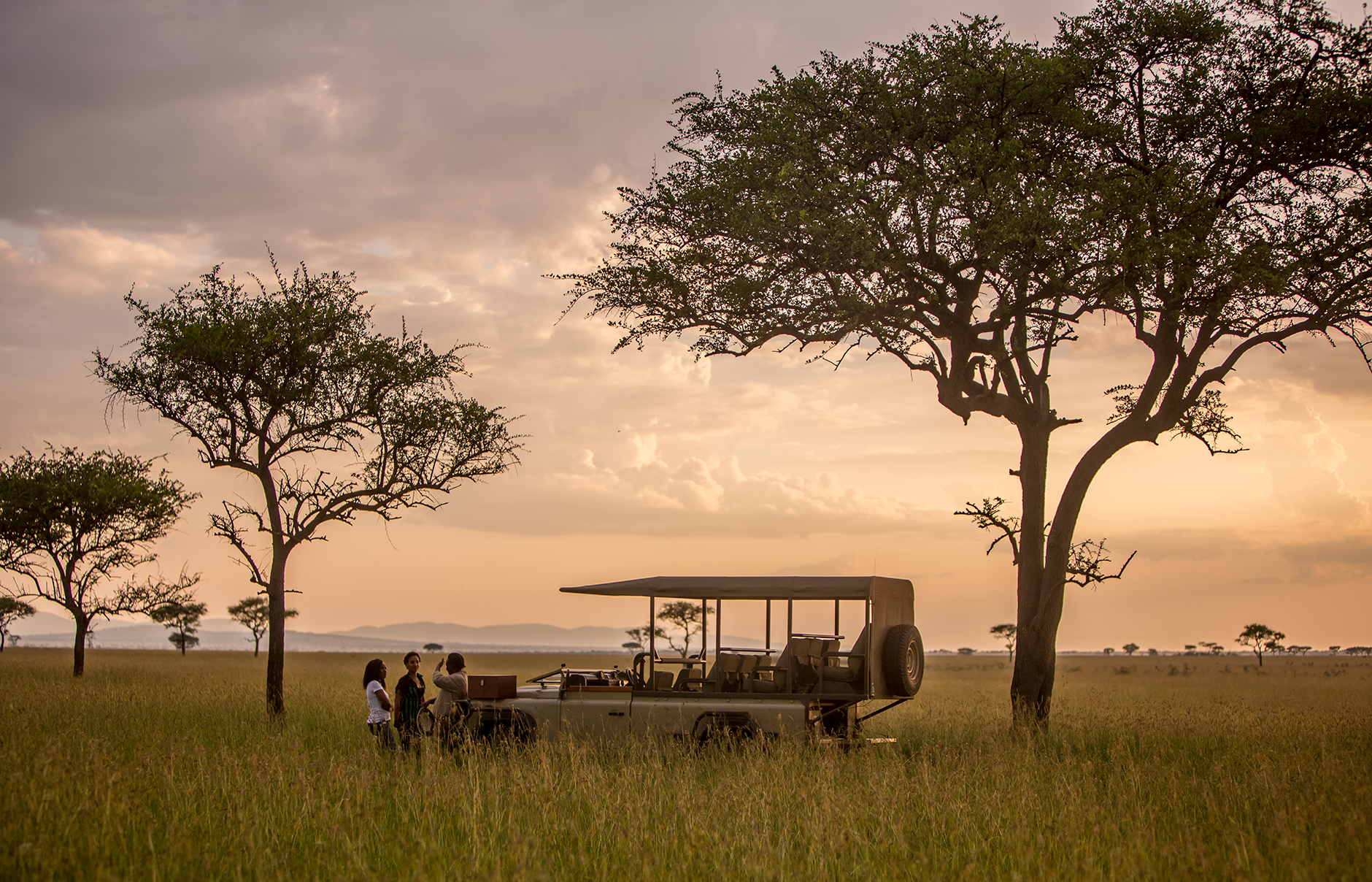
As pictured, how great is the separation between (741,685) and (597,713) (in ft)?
6.10

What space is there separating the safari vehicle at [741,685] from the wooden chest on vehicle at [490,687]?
0.01m

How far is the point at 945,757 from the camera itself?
12312 millimetres

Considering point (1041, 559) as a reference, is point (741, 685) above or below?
below

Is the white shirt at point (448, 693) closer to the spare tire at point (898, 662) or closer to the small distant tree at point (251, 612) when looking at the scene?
the spare tire at point (898, 662)

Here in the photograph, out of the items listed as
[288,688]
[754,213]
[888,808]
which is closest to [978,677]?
[288,688]

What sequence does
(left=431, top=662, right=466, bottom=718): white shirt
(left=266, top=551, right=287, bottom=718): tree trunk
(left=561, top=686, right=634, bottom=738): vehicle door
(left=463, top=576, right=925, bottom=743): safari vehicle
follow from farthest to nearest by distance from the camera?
1. (left=266, top=551, right=287, bottom=718): tree trunk
2. (left=431, top=662, right=466, bottom=718): white shirt
3. (left=561, top=686, right=634, bottom=738): vehicle door
4. (left=463, top=576, right=925, bottom=743): safari vehicle

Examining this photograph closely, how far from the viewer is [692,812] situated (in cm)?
885

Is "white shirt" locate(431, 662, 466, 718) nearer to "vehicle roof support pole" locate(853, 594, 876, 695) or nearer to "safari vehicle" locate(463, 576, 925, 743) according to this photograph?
"safari vehicle" locate(463, 576, 925, 743)

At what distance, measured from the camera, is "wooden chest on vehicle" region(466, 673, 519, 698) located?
13.3 m

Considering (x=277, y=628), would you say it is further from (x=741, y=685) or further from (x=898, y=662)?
(x=898, y=662)

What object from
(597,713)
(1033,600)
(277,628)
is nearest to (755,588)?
(597,713)

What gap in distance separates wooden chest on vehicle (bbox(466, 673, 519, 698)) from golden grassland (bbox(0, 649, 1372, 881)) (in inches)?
36.3

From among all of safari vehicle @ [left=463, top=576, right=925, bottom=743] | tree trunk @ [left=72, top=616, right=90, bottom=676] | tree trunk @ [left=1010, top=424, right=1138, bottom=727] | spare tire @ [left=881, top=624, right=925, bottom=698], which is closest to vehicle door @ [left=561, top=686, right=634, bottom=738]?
safari vehicle @ [left=463, top=576, right=925, bottom=743]

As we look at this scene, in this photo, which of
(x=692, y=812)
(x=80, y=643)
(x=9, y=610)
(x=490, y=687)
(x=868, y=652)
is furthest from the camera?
(x=9, y=610)
